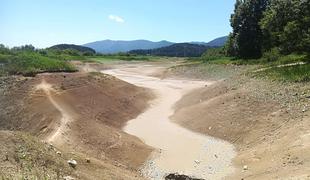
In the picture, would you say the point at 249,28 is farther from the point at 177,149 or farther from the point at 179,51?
the point at 179,51

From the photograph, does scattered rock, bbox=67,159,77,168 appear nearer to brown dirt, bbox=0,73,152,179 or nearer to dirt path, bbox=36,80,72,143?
brown dirt, bbox=0,73,152,179

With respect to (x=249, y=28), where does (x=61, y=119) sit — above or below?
below

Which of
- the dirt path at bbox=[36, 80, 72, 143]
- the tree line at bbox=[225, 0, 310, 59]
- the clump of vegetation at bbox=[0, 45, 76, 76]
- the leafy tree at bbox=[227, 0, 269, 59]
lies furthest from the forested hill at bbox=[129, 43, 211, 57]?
the dirt path at bbox=[36, 80, 72, 143]

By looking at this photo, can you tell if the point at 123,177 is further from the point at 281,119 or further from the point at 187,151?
the point at 281,119

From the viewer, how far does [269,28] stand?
45.6m

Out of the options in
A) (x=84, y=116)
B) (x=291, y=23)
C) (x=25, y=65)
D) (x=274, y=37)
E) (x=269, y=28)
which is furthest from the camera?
(x=274, y=37)

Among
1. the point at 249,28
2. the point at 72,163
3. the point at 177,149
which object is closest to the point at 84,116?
the point at 177,149

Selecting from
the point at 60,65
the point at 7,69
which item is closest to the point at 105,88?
the point at 60,65

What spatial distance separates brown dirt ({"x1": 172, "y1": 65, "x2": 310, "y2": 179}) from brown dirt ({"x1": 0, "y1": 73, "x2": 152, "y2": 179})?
11.8ft

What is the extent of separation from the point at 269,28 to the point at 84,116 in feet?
93.6

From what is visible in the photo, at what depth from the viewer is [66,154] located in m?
13.8

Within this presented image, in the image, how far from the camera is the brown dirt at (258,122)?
14766mm

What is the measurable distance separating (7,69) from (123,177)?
14045 millimetres

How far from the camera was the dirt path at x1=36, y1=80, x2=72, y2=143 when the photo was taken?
17.5 metres
